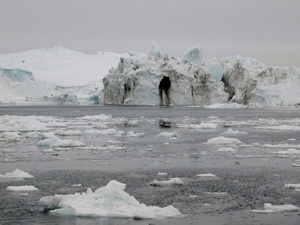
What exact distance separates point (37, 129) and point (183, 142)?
941 centimetres

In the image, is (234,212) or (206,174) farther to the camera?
(206,174)

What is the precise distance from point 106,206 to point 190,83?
54.2m

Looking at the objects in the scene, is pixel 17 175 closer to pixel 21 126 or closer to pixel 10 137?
pixel 10 137

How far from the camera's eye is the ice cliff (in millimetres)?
62656

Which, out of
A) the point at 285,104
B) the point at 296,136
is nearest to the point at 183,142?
the point at 296,136

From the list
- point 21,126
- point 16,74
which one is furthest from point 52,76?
point 21,126

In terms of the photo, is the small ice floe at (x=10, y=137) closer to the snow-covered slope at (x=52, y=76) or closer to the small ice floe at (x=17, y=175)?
the small ice floe at (x=17, y=175)

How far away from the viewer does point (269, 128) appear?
1315 inches

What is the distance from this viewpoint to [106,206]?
10.1 m

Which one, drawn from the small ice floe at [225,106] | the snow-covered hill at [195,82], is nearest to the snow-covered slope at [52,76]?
the snow-covered hill at [195,82]

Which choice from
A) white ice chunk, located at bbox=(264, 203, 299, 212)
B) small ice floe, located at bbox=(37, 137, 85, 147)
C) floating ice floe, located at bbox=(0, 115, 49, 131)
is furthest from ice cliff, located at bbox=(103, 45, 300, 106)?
white ice chunk, located at bbox=(264, 203, 299, 212)

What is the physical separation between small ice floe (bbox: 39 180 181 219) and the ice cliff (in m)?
51.1

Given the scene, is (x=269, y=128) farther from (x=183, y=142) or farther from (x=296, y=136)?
(x=183, y=142)

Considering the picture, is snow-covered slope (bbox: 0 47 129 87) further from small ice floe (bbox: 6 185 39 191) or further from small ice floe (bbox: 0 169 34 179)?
small ice floe (bbox: 6 185 39 191)
